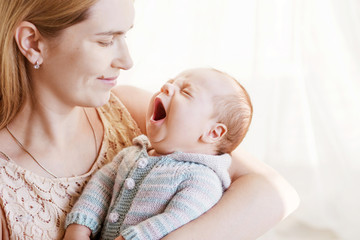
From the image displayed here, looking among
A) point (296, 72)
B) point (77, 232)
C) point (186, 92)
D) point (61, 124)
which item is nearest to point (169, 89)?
point (186, 92)

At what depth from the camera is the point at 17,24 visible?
1922 millimetres

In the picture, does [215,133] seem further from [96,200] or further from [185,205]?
[96,200]

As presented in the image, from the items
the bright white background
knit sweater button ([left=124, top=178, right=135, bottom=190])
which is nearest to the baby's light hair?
knit sweater button ([left=124, top=178, right=135, bottom=190])

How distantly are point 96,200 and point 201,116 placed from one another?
0.43 m

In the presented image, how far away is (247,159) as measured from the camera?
2102 mm

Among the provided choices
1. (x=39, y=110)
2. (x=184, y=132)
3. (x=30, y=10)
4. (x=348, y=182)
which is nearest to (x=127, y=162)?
(x=184, y=132)

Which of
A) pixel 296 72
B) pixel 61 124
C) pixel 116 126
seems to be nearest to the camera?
pixel 61 124

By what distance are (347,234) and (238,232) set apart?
1056mm

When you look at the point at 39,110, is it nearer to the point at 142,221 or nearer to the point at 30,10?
the point at 30,10

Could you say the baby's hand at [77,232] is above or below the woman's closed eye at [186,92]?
below

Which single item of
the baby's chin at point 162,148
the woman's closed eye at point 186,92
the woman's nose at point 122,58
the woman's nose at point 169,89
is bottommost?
the baby's chin at point 162,148

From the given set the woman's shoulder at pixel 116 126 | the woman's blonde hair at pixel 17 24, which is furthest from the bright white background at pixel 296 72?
the woman's blonde hair at pixel 17 24

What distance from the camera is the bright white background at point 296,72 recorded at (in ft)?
9.34

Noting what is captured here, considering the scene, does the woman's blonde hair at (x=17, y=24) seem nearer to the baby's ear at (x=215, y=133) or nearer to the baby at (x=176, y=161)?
the baby at (x=176, y=161)
